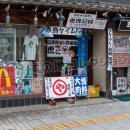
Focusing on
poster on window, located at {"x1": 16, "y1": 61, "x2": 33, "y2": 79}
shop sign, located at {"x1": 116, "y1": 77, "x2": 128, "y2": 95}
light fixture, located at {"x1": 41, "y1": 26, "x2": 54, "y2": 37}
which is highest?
light fixture, located at {"x1": 41, "y1": 26, "x2": 54, "y2": 37}

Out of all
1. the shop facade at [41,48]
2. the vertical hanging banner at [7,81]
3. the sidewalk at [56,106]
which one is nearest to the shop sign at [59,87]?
the shop facade at [41,48]

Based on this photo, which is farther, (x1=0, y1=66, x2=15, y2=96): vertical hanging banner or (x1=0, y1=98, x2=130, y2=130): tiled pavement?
(x1=0, y1=66, x2=15, y2=96): vertical hanging banner

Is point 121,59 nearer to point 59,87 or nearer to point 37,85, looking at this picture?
point 59,87

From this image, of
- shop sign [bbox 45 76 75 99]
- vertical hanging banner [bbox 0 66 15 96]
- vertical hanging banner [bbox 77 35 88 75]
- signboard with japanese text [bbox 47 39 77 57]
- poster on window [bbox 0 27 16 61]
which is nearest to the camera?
vertical hanging banner [bbox 0 66 15 96]

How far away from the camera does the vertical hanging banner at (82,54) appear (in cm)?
1514

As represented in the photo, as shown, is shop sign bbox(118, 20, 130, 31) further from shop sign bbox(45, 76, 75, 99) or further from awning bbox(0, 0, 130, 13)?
shop sign bbox(45, 76, 75, 99)

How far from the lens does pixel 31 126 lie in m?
10.0

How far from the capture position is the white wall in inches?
565

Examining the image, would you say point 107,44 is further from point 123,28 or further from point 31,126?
point 31,126

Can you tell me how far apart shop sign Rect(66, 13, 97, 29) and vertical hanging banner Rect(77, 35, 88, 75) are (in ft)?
5.37

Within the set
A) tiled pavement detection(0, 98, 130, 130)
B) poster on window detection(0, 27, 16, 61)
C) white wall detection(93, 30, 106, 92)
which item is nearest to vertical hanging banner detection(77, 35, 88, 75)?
white wall detection(93, 30, 106, 92)

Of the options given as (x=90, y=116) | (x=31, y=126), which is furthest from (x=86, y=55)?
(x=31, y=126)

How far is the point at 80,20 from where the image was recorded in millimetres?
13234

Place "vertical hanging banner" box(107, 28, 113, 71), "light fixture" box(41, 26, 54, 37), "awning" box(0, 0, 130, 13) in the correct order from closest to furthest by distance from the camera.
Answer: "awning" box(0, 0, 130, 13)
"light fixture" box(41, 26, 54, 37)
"vertical hanging banner" box(107, 28, 113, 71)
